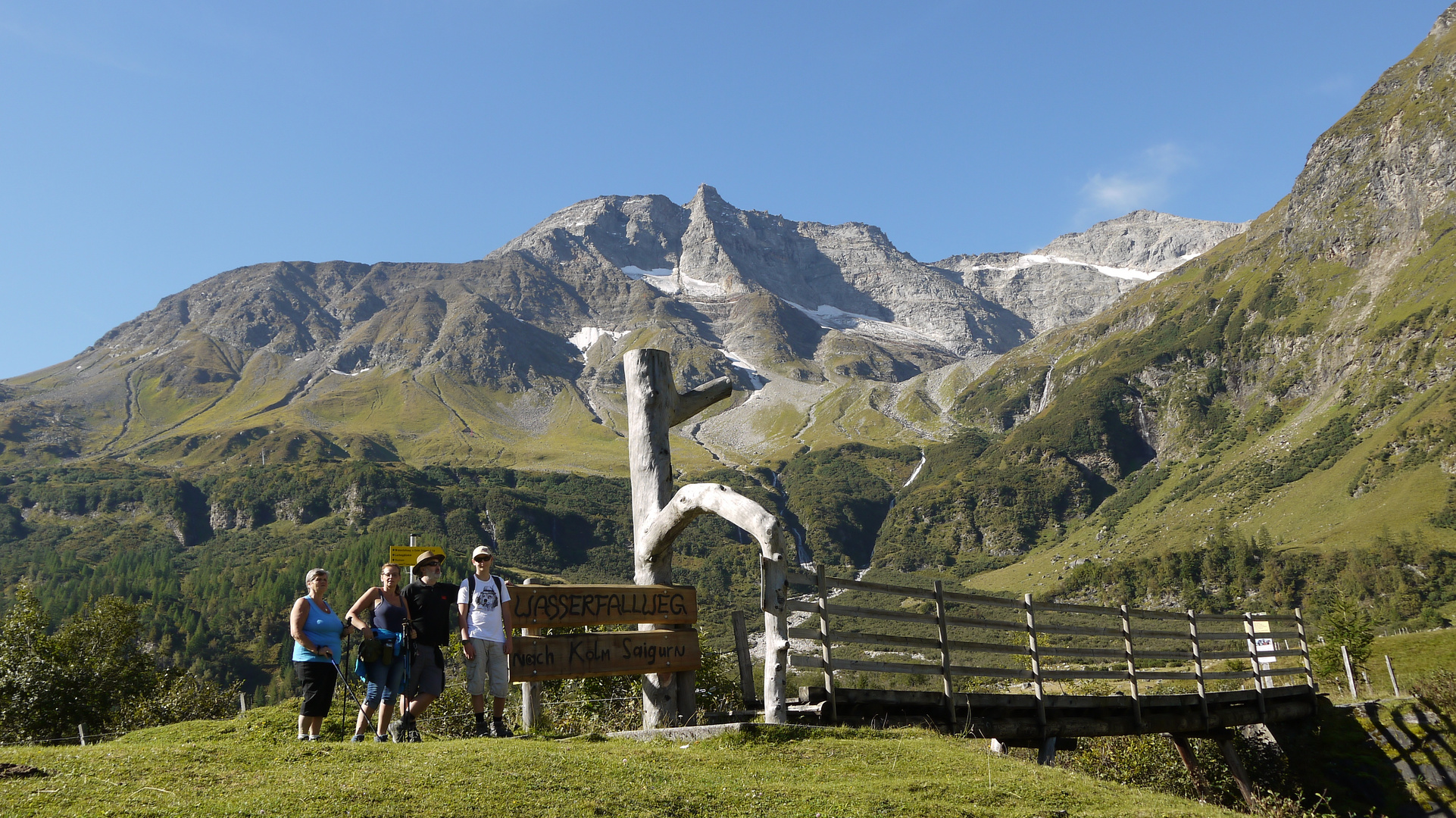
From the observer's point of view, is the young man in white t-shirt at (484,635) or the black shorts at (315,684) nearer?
the black shorts at (315,684)

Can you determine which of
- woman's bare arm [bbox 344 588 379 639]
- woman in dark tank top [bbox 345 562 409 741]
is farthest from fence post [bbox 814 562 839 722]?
woman's bare arm [bbox 344 588 379 639]

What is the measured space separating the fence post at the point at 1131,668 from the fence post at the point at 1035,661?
2172 mm

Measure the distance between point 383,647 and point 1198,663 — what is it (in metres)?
14.5

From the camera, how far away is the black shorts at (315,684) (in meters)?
9.34

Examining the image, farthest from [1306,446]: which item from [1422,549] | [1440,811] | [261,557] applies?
[261,557]

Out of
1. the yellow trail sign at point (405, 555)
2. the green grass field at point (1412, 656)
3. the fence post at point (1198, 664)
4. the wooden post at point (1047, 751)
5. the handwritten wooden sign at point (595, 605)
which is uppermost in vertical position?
the yellow trail sign at point (405, 555)

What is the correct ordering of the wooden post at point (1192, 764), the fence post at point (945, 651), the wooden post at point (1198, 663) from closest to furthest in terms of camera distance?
1. the fence post at point (945, 651)
2. the wooden post at point (1198, 663)
3. the wooden post at point (1192, 764)

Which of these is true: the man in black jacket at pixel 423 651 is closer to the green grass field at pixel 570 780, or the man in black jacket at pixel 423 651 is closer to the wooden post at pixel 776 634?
the green grass field at pixel 570 780

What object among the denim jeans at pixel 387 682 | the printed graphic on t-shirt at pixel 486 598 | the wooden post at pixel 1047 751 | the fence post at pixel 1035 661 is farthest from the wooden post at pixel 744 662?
the wooden post at pixel 1047 751

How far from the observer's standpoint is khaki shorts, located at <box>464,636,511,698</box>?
998 centimetres

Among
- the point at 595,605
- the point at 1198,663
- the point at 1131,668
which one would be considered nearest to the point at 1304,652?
the point at 1198,663

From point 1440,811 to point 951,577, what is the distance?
185994 mm

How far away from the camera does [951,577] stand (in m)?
198

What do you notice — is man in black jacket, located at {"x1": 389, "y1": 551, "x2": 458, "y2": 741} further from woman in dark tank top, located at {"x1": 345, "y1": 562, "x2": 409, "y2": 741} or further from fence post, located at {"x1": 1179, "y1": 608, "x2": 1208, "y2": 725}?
fence post, located at {"x1": 1179, "y1": 608, "x2": 1208, "y2": 725}
